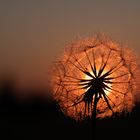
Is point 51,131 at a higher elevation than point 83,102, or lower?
higher

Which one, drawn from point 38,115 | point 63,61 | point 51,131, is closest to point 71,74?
point 63,61

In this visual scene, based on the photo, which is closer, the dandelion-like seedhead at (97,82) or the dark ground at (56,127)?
the dandelion-like seedhead at (97,82)

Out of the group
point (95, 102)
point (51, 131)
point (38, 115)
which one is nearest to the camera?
point (95, 102)

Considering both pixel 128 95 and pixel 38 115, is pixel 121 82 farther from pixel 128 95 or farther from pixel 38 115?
pixel 38 115

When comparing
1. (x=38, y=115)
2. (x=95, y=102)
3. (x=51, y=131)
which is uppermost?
(x=38, y=115)

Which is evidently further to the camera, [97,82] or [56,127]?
[56,127]

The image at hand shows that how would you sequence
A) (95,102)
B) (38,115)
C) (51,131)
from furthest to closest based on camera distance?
1. (38,115)
2. (51,131)
3. (95,102)

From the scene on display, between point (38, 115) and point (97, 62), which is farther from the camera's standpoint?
point (38, 115)

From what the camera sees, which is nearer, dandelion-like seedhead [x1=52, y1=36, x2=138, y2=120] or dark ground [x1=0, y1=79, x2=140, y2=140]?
dandelion-like seedhead [x1=52, y1=36, x2=138, y2=120]
